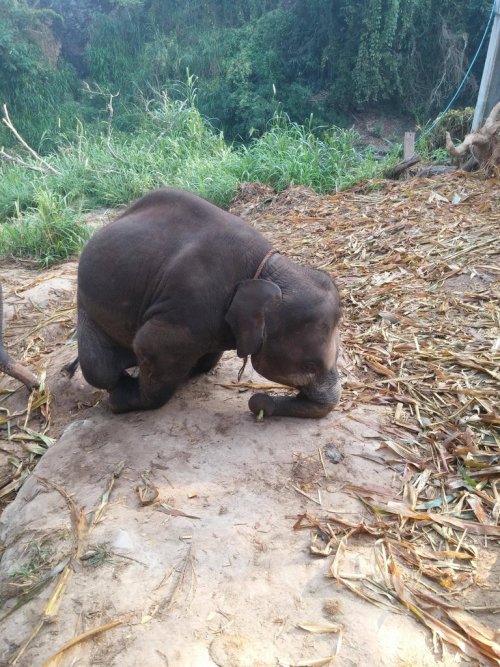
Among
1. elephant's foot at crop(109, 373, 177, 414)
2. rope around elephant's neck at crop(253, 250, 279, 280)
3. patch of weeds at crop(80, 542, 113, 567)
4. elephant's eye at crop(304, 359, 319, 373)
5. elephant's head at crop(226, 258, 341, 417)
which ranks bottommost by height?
elephant's foot at crop(109, 373, 177, 414)

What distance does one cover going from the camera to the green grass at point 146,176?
841 cm

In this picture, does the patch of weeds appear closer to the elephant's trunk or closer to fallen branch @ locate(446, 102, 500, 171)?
the elephant's trunk

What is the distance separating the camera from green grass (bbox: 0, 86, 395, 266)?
8.41 metres

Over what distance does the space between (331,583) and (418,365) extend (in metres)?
2.12

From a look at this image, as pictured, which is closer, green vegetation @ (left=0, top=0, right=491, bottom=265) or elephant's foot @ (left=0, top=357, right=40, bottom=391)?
elephant's foot @ (left=0, top=357, right=40, bottom=391)

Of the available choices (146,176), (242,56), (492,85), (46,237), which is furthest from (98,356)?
(242,56)

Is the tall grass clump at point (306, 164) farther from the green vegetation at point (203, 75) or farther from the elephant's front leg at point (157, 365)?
the elephant's front leg at point (157, 365)

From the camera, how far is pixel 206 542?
2750 millimetres

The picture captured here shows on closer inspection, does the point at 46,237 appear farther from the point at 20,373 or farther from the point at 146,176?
the point at 20,373

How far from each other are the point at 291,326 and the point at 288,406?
58cm

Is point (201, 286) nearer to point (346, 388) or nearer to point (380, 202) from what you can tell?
point (346, 388)

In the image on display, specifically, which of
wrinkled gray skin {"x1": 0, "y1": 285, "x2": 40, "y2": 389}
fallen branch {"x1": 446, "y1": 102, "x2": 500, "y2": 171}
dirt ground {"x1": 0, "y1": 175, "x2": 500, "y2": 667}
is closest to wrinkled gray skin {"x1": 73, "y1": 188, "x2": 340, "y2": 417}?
dirt ground {"x1": 0, "y1": 175, "x2": 500, "y2": 667}

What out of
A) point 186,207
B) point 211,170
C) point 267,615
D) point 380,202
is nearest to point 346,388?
point 186,207

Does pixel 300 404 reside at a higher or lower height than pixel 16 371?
higher
